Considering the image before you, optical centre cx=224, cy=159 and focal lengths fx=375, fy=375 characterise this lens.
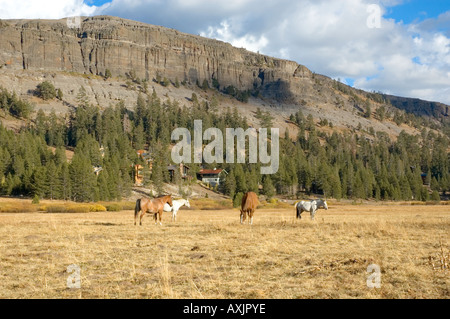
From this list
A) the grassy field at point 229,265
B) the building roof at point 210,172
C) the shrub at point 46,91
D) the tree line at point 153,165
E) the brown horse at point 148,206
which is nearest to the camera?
the grassy field at point 229,265

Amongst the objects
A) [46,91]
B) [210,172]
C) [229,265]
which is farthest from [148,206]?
[46,91]

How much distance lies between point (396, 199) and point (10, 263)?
386 ft

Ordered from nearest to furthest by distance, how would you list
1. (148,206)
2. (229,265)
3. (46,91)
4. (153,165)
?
(229,265) < (148,206) < (153,165) < (46,91)

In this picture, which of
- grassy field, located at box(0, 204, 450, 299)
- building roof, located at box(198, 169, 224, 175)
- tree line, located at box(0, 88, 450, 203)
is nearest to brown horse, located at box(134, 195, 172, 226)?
grassy field, located at box(0, 204, 450, 299)

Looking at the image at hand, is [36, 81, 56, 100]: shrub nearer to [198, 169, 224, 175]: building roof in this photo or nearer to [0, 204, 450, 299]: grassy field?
[198, 169, 224, 175]: building roof

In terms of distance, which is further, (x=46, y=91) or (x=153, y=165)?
(x=46, y=91)

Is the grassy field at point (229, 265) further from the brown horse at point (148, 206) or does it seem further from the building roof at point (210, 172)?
the building roof at point (210, 172)

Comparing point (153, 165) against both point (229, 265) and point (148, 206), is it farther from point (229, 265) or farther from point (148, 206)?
point (229, 265)

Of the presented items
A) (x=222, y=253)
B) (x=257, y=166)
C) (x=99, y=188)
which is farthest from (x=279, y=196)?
(x=222, y=253)

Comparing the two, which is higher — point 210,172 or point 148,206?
point 210,172

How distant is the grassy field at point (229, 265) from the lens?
855 centimetres

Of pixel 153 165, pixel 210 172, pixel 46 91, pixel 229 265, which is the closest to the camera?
pixel 229 265

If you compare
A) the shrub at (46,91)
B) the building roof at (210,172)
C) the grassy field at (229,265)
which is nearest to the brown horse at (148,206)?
the grassy field at (229,265)

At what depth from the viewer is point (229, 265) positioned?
37.6 ft
